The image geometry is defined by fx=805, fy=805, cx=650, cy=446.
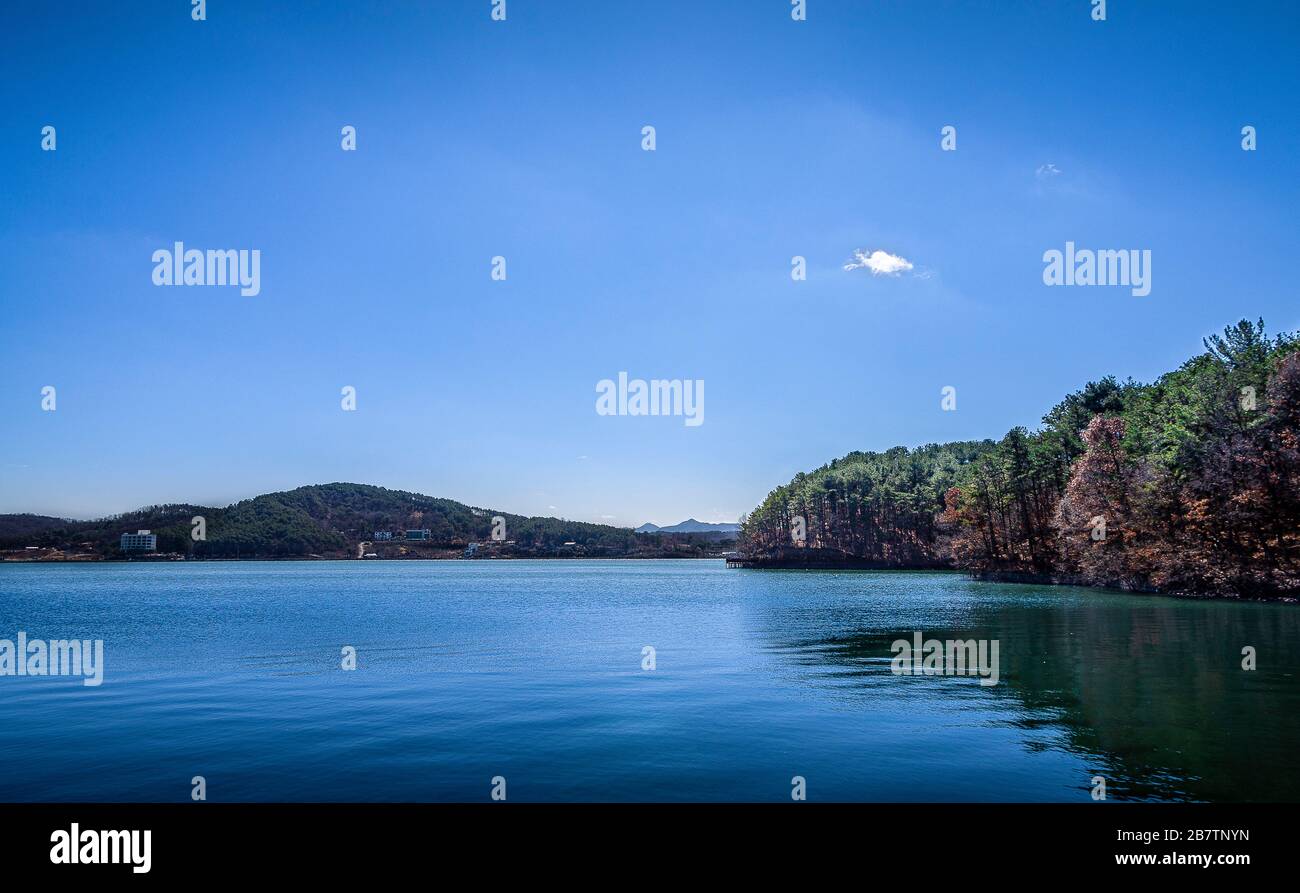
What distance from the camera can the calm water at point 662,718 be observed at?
14.6 metres

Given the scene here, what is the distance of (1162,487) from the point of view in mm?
64500

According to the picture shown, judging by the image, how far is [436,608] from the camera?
64.4 metres

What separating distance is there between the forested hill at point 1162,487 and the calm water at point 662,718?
67.2 ft

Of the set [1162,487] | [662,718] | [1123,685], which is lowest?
[1123,685]

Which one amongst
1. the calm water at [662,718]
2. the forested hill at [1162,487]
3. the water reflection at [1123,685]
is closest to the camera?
the calm water at [662,718]

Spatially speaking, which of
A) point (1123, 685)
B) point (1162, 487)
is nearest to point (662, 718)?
point (1123, 685)

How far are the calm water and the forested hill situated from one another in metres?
20.5

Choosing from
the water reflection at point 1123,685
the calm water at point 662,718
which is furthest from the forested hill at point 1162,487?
the calm water at point 662,718

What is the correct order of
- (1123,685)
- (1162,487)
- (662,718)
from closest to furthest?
(662,718) < (1123,685) < (1162,487)

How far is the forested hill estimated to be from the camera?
56.5m

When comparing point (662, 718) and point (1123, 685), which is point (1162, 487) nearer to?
point (1123, 685)

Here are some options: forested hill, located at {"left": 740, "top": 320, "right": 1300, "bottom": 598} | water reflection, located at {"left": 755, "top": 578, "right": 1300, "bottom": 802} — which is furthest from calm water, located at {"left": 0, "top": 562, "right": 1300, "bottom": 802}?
forested hill, located at {"left": 740, "top": 320, "right": 1300, "bottom": 598}

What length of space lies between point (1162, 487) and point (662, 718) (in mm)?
60202

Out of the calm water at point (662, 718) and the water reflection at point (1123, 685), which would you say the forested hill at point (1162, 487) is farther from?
the calm water at point (662, 718)
